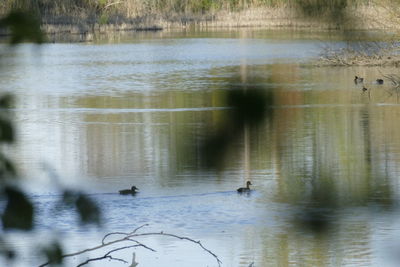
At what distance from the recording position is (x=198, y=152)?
96 cm

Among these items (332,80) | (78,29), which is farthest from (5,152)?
(78,29)

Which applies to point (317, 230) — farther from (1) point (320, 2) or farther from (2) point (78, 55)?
(2) point (78, 55)

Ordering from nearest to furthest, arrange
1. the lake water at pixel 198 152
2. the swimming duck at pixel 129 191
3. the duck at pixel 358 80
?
the lake water at pixel 198 152 < the swimming duck at pixel 129 191 < the duck at pixel 358 80

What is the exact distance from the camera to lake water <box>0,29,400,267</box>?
1.08 meters

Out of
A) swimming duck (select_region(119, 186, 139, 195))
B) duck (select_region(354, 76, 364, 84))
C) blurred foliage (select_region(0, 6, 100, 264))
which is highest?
blurred foliage (select_region(0, 6, 100, 264))

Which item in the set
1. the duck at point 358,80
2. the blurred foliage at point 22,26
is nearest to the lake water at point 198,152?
the blurred foliage at point 22,26

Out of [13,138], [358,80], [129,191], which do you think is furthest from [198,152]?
[358,80]

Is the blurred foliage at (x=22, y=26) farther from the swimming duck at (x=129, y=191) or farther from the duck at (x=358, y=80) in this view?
the duck at (x=358, y=80)

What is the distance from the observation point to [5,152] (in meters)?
1.31

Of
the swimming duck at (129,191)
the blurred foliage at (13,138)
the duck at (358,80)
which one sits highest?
the blurred foliage at (13,138)

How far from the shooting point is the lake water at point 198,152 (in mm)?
1077

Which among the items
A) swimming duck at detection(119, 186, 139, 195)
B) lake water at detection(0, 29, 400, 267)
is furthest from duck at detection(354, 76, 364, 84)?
swimming duck at detection(119, 186, 139, 195)

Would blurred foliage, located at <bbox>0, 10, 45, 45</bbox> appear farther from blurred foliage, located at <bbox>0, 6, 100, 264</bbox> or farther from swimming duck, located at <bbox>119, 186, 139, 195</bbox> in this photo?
swimming duck, located at <bbox>119, 186, 139, 195</bbox>

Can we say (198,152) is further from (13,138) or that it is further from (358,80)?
(358,80)
